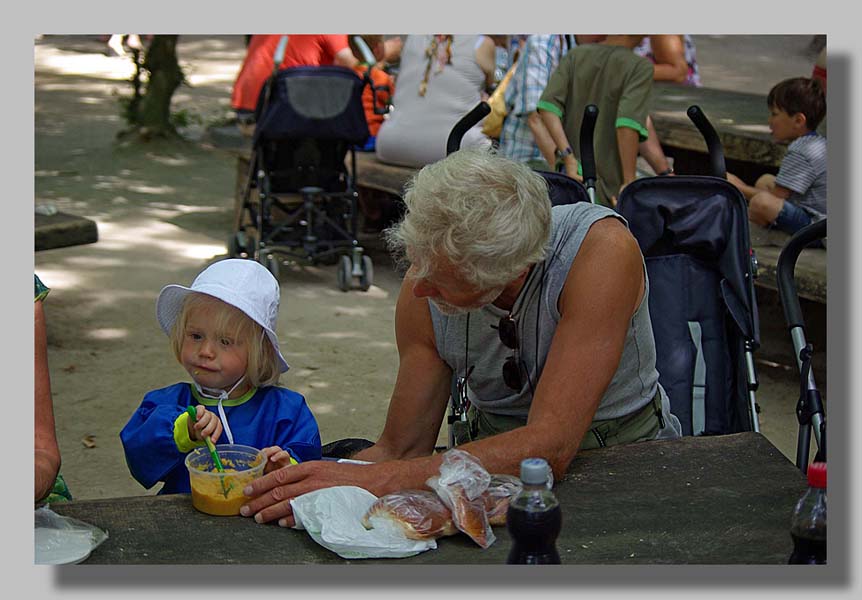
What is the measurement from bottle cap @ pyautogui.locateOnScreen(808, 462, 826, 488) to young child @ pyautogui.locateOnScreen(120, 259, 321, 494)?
42.3 inches

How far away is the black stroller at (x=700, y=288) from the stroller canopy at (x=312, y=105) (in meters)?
3.01

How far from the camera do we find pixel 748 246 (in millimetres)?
3205

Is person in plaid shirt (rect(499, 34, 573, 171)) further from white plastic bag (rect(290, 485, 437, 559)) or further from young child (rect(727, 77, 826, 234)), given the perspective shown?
white plastic bag (rect(290, 485, 437, 559))

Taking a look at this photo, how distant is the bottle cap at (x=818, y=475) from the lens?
184cm

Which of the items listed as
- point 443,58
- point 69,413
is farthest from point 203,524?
point 443,58

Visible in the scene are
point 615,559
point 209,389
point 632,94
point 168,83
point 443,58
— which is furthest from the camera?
point 168,83

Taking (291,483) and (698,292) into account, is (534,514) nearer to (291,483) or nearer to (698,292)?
(291,483)

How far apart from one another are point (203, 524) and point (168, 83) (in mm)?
8012

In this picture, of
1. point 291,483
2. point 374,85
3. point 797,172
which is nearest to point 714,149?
point 291,483

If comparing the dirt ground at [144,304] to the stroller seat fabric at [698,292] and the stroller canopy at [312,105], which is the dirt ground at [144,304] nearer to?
the stroller canopy at [312,105]

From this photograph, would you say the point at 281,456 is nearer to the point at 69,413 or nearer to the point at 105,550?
the point at 105,550

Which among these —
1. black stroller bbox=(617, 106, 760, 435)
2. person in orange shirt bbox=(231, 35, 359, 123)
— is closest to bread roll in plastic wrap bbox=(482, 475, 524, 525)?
black stroller bbox=(617, 106, 760, 435)

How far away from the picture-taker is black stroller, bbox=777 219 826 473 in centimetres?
268

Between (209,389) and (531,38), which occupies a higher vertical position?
(531,38)
